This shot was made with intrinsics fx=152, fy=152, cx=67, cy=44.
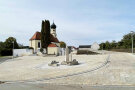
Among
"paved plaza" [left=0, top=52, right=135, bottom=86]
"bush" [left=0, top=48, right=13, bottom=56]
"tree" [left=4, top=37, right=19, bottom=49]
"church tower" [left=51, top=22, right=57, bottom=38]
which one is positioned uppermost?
"church tower" [left=51, top=22, right=57, bottom=38]

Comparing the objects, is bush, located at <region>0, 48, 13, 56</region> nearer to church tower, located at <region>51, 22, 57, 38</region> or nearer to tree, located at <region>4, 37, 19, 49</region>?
tree, located at <region>4, 37, 19, 49</region>

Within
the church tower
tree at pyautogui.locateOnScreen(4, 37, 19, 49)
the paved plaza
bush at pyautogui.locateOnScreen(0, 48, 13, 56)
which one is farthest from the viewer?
the church tower

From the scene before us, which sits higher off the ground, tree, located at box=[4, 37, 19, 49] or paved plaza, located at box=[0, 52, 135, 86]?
tree, located at box=[4, 37, 19, 49]

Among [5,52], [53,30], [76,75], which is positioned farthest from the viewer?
[53,30]

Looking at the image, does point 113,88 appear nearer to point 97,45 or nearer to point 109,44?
point 109,44

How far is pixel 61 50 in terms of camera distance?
1935 inches

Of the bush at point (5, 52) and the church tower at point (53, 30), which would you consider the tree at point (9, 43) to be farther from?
the church tower at point (53, 30)

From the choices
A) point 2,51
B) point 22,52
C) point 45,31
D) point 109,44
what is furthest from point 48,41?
point 109,44

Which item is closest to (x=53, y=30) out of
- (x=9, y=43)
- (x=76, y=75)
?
(x=9, y=43)

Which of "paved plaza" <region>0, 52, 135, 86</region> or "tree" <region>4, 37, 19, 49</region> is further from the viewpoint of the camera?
"tree" <region>4, 37, 19, 49</region>

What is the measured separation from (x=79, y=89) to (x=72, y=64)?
9.50m

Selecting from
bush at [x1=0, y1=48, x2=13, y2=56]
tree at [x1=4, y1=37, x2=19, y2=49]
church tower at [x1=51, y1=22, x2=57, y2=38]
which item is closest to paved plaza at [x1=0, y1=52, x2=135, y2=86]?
bush at [x1=0, y1=48, x2=13, y2=56]

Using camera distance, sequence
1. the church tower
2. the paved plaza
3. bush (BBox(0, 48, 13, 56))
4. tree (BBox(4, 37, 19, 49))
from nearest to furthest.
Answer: the paved plaza < bush (BBox(0, 48, 13, 56)) < tree (BBox(4, 37, 19, 49)) < the church tower

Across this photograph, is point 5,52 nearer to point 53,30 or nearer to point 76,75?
point 53,30
